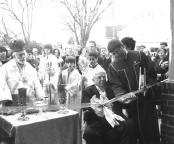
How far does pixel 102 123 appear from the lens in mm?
4316

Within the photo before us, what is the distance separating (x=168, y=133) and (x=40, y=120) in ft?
6.35

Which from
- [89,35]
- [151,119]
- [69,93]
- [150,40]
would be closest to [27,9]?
[89,35]

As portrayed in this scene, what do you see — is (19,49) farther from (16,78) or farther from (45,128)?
(45,128)

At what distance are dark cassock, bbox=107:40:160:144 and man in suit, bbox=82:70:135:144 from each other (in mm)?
157

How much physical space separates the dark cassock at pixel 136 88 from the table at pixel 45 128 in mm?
900

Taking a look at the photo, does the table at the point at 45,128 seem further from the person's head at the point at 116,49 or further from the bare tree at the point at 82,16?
the bare tree at the point at 82,16

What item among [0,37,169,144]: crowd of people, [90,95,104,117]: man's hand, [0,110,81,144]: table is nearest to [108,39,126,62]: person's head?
[0,37,169,144]: crowd of people

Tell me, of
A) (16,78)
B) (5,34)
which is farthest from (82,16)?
(16,78)

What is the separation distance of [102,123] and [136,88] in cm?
73

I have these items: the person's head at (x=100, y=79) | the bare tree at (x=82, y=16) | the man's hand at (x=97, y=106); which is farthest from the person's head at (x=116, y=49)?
the bare tree at (x=82, y=16)

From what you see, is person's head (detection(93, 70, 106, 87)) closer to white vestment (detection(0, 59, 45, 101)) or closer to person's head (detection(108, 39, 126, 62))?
person's head (detection(108, 39, 126, 62))

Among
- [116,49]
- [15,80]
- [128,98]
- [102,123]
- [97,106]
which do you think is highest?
[116,49]

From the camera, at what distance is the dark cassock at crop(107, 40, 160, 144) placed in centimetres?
439

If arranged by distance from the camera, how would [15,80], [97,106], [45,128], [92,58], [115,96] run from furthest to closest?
[92,58] → [15,80] → [115,96] → [97,106] → [45,128]
